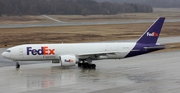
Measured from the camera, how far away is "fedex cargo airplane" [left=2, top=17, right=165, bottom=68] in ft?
152

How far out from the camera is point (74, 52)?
47125 millimetres

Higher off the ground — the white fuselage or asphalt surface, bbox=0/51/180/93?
the white fuselage

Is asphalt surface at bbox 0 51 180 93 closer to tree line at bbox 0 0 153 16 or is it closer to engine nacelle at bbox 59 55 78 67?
engine nacelle at bbox 59 55 78 67

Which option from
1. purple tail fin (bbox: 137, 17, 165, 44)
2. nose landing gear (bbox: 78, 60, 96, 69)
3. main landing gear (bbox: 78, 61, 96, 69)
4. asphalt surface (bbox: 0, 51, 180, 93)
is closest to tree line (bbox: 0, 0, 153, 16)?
nose landing gear (bbox: 78, 60, 96, 69)

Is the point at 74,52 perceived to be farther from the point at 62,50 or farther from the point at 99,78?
the point at 99,78

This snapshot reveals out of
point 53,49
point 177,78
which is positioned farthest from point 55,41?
point 177,78

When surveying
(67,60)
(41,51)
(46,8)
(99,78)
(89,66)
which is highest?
(46,8)

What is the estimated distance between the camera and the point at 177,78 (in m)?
39.7

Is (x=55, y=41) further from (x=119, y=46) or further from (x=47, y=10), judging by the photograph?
(x=47, y=10)

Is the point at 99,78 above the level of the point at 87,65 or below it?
below

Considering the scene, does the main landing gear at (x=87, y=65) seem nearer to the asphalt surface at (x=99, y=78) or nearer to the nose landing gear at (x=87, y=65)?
the nose landing gear at (x=87, y=65)

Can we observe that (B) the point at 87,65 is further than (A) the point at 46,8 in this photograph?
No

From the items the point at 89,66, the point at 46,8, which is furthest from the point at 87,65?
the point at 46,8

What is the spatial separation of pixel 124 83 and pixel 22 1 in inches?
5907
